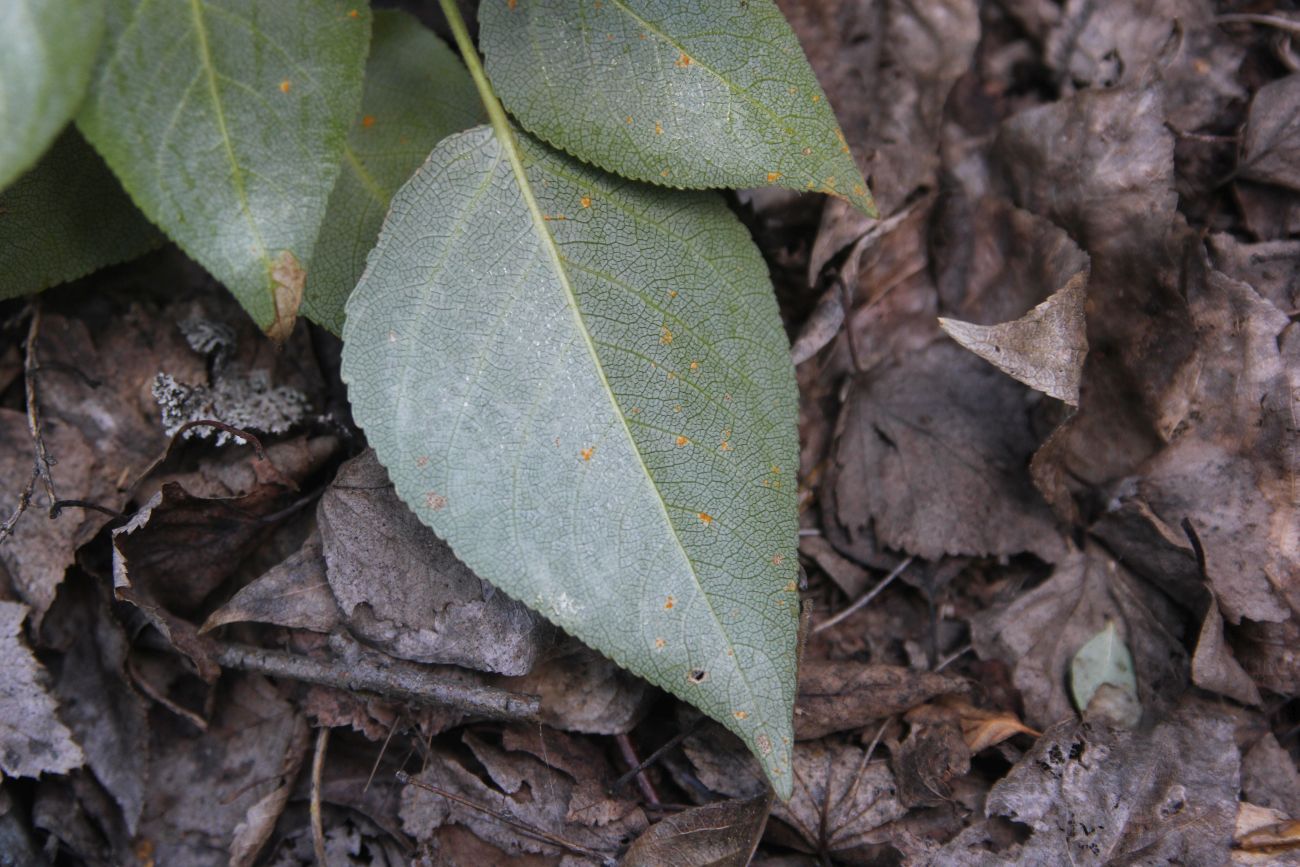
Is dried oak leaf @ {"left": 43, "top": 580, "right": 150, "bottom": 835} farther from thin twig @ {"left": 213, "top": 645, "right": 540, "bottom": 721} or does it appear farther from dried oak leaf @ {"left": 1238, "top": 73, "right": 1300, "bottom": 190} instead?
dried oak leaf @ {"left": 1238, "top": 73, "right": 1300, "bottom": 190}

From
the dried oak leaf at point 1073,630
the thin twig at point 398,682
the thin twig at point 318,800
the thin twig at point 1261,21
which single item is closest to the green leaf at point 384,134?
the thin twig at point 398,682

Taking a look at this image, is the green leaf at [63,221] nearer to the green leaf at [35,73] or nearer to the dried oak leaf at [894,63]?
the green leaf at [35,73]

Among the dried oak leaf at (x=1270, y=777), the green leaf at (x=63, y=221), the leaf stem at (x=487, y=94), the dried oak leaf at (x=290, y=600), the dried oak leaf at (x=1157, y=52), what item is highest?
the leaf stem at (x=487, y=94)

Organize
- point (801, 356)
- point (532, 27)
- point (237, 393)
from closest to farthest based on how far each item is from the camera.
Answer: point (532, 27), point (237, 393), point (801, 356)

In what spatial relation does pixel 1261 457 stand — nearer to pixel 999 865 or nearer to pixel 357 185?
pixel 999 865

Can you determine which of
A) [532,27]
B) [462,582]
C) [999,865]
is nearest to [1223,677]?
[999,865]

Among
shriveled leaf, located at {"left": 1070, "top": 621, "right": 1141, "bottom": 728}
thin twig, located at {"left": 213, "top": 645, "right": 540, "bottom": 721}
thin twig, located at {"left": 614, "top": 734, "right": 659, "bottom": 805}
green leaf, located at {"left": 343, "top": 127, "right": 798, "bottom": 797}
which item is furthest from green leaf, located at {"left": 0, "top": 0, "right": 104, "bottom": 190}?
shriveled leaf, located at {"left": 1070, "top": 621, "right": 1141, "bottom": 728}

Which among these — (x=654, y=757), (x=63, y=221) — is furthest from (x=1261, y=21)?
(x=63, y=221)
